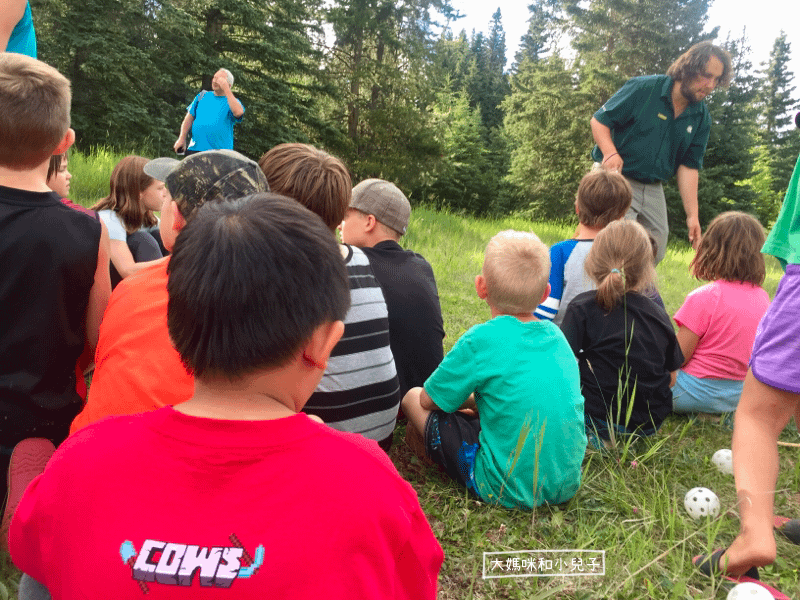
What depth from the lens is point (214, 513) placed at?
2.56ft

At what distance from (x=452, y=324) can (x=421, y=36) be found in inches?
541

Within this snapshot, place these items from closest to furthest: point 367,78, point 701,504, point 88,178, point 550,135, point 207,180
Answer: point 207,180 → point 701,504 → point 88,178 → point 367,78 → point 550,135

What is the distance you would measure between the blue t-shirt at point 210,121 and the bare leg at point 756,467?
6268 mm

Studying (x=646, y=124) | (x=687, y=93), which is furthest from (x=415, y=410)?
(x=687, y=93)

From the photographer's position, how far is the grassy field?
6.17 ft

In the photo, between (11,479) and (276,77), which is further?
(276,77)

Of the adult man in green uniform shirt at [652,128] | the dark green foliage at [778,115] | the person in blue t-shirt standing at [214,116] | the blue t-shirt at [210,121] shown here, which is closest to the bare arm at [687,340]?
the adult man in green uniform shirt at [652,128]

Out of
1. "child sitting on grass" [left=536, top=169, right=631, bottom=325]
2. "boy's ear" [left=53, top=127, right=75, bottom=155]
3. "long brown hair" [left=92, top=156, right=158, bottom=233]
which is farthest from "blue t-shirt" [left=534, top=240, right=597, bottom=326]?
"long brown hair" [left=92, top=156, right=158, bottom=233]

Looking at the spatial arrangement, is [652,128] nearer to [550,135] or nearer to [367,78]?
[367,78]

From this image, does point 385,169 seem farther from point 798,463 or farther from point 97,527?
point 97,527

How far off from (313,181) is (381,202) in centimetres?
81

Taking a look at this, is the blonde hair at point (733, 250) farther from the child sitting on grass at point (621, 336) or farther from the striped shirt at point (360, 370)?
the striped shirt at point (360, 370)

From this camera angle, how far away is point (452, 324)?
5039mm

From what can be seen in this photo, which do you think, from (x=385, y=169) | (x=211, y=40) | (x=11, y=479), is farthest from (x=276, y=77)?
(x=11, y=479)
